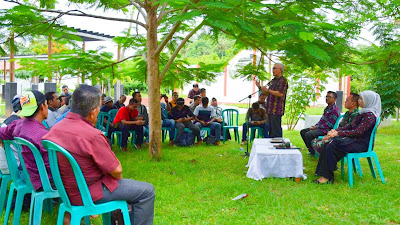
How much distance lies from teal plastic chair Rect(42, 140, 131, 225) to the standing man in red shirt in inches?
192

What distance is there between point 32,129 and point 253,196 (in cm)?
290

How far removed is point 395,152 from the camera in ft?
30.8

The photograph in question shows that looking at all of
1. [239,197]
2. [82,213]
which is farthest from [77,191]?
[239,197]

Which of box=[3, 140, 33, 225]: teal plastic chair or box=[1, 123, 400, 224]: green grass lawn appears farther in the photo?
box=[1, 123, 400, 224]: green grass lawn

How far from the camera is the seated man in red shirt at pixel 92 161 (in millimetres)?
3119

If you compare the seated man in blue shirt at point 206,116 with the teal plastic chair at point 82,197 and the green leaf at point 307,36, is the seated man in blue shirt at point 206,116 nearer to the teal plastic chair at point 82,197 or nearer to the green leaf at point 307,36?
the green leaf at point 307,36

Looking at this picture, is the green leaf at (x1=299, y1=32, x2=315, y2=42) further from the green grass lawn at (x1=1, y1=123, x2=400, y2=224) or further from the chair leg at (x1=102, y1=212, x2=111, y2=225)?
the chair leg at (x1=102, y1=212, x2=111, y2=225)

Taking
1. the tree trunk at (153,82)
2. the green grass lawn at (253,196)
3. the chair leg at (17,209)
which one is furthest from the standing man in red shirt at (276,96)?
the chair leg at (17,209)

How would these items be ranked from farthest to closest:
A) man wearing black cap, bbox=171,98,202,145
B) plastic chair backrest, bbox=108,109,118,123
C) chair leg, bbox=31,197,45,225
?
man wearing black cap, bbox=171,98,202,145 → plastic chair backrest, bbox=108,109,118,123 → chair leg, bbox=31,197,45,225

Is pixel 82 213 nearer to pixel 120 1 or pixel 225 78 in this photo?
pixel 120 1

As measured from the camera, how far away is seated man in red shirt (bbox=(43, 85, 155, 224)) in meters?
3.12

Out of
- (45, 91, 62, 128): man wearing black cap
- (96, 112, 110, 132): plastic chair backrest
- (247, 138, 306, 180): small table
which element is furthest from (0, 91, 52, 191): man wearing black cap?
(96, 112, 110, 132): plastic chair backrest

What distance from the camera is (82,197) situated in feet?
10.5

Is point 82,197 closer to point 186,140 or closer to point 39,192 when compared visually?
point 39,192
